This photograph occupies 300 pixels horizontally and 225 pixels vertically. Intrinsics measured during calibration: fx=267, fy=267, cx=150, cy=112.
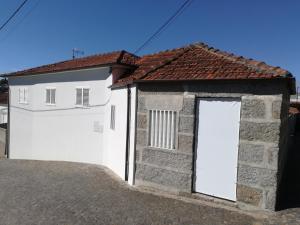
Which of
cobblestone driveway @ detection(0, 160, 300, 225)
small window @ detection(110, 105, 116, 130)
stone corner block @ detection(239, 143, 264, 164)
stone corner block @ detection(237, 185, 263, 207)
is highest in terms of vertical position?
small window @ detection(110, 105, 116, 130)

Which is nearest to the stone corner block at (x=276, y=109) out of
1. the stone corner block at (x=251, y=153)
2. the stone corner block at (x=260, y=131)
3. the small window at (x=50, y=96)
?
the stone corner block at (x=260, y=131)

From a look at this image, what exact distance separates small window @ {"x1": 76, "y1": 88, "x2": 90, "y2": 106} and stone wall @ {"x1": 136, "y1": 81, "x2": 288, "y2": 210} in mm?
5046

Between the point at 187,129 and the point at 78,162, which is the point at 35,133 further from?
the point at 187,129

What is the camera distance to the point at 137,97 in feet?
26.8

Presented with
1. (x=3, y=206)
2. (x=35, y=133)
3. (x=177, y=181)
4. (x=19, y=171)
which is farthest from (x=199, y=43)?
(x=35, y=133)

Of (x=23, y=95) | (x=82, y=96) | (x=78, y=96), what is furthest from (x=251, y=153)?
(x=23, y=95)

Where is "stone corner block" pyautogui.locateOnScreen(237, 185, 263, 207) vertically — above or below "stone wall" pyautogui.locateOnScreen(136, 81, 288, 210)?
below

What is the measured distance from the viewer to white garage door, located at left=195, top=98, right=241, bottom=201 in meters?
6.55

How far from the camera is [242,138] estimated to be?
6383 mm

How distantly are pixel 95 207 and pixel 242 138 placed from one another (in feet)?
12.8

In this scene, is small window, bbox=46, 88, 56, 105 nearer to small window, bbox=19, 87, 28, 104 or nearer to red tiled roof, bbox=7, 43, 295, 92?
small window, bbox=19, 87, 28, 104

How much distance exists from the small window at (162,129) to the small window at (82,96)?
5.22 metres

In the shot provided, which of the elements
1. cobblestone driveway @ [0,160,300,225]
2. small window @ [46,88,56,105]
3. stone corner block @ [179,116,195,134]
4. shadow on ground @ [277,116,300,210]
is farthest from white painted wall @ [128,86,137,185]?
small window @ [46,88,56,105]

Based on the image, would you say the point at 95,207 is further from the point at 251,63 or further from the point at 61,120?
the point at 61,120
